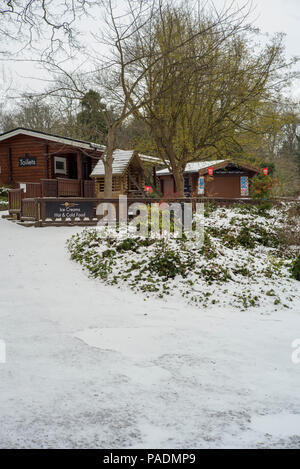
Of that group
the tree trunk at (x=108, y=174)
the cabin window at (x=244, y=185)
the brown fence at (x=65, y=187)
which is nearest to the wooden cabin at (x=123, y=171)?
the brown fence at (x=65, y=187)

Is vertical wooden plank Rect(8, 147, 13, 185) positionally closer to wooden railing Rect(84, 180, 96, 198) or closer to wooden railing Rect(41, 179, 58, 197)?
wooden railing Rect(41, 179, 58, 197)

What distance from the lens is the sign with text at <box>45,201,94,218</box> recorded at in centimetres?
1574

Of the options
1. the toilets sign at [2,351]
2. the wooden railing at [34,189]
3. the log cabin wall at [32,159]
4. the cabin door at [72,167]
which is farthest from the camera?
the cabin door at [72,167]

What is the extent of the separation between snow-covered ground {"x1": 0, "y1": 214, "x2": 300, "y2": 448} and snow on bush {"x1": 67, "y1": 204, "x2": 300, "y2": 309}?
0.57m

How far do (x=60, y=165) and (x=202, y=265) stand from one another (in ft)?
59.7

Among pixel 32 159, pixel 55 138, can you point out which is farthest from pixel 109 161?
pixel 32 159

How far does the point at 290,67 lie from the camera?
18453 millimetres

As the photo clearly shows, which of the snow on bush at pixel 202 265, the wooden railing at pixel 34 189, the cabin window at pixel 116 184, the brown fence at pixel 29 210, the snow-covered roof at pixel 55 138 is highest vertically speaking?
the snow-covered roof at pixel 55 138

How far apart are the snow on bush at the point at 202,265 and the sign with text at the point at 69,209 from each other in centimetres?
347

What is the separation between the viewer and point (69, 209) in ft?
52.5

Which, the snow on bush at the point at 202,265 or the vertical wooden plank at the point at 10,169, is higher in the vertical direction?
the vertical wooden plank at the point at 10,169

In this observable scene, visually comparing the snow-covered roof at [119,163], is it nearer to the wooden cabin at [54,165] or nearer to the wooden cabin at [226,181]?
the wooden cabin at [54,165]

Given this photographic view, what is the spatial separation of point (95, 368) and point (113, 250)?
5688mm

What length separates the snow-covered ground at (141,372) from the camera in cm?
329
